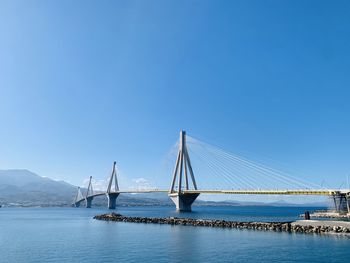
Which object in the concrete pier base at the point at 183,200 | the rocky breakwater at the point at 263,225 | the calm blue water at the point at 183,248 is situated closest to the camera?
the calm blue water at the point at 183,248

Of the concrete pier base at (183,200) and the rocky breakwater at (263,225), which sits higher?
the concrete pier base at (183,200)

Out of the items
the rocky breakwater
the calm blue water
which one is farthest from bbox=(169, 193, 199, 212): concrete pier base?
the calm blue water

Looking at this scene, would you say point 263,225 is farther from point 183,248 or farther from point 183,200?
point 183,200

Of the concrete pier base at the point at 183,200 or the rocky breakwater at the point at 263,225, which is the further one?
the concrete pier base at the point at 183,200

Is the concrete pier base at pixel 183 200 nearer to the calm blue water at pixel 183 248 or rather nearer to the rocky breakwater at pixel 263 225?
the rocky breakwater at pixel 263 225

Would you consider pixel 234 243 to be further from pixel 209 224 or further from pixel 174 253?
pixel 209 224

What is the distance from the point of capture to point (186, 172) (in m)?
90.2

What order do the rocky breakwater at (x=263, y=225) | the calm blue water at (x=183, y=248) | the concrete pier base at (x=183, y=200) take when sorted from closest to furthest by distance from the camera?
the calm blue water at (x=183, y=248) → the rocky breakwater at (x=263, y=225) → the concrete pier base at (x=183, y=200)

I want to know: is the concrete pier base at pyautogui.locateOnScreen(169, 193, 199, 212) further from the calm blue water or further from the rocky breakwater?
the calm blue water

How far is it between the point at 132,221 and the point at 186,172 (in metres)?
29.8

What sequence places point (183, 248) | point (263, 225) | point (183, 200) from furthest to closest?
point (183, 200) → point (263, 225) → point (183, 248)

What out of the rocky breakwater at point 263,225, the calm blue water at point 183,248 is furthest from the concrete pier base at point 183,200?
the calm blue water at point 183,248

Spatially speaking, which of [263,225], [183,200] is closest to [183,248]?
[263,225]

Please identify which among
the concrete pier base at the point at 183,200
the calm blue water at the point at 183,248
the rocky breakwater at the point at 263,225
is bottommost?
the calm blue water at the point at 183,248
